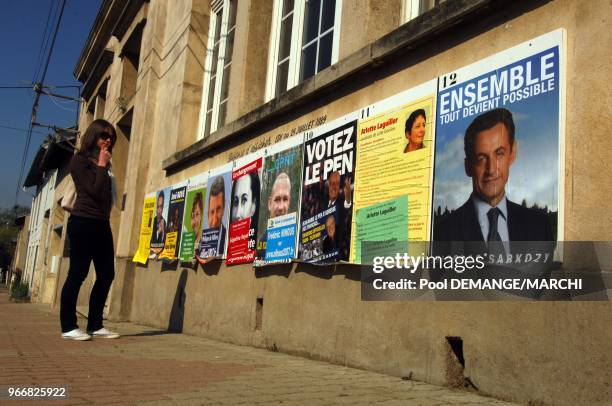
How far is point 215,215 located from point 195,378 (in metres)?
3.80

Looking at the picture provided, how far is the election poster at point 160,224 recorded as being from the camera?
29.4 ft

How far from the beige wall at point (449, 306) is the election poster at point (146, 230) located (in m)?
1.53

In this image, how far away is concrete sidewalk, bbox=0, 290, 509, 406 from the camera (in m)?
3.11

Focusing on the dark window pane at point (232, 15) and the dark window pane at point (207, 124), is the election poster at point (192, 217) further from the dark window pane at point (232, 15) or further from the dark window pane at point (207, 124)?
the dark window pane at point (232, 15)

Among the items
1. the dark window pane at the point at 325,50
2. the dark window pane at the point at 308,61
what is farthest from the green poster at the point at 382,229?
the dark window pane at the point at 308,61

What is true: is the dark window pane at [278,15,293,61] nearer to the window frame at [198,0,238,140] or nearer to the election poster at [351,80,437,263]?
the window frame at [198,0,238,140]

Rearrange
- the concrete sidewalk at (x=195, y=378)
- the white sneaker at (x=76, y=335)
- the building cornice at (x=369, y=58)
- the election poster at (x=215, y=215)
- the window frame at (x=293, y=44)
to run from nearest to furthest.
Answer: the concrete sidewalk at (x=195, y=378)
the building cornice at (x=369, y=58)
the white sneaker at (x=76, y=335)
the window frame at (x=293, y=44)
the election poster at (x=215, y=215)

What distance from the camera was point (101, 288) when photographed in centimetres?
594

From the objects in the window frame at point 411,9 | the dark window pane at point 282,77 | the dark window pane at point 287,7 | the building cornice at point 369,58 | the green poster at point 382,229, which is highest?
the dark window pane at point 287,7

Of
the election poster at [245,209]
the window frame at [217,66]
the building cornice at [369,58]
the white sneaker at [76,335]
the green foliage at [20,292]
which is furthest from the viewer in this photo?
the green foliage at [20,292]

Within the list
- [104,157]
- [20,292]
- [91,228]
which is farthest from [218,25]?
[20,292]

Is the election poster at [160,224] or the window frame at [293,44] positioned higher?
the window frame at [293,44]

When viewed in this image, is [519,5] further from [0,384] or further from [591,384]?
[0,384]

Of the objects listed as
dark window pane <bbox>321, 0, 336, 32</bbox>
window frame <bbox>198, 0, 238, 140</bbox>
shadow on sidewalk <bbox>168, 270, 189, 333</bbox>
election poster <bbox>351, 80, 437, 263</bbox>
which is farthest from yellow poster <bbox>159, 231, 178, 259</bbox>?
election poster <bbox>351, 80, 437, 263</bbox>
